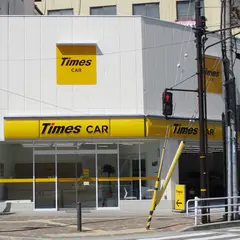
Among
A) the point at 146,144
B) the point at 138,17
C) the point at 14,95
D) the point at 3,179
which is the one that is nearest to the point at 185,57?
the point at 138,17

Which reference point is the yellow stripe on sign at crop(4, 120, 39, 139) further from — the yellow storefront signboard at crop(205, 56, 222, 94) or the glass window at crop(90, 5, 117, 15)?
the glass window at crop(90, 5, 117, 15)

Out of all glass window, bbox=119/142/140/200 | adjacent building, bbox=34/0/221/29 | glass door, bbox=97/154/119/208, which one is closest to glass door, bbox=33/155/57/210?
glass door, bbox=97/154/119/208

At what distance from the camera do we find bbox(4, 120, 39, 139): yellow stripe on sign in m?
20.8

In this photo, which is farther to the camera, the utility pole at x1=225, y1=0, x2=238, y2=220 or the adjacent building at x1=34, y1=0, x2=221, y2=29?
the adjacent building at x1=34, y1=0, x2=221, y2=29

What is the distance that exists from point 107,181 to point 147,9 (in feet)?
75.0

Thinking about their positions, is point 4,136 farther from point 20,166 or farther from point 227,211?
point 227,211

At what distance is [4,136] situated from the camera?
68.7 feet

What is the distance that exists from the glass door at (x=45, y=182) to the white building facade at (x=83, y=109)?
0.15ft

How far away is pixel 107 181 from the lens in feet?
72.0

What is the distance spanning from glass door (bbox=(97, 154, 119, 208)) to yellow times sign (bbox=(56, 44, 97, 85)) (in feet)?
11.9

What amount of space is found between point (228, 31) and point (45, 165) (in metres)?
10.2

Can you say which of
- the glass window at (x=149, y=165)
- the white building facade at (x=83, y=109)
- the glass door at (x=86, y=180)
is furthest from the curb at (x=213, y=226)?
the glass door at (x=86, y=180)

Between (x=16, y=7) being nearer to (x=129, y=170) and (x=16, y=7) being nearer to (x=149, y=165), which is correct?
(x=129, y=170)

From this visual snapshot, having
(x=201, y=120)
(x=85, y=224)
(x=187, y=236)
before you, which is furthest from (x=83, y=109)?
(x=187, y=236)
